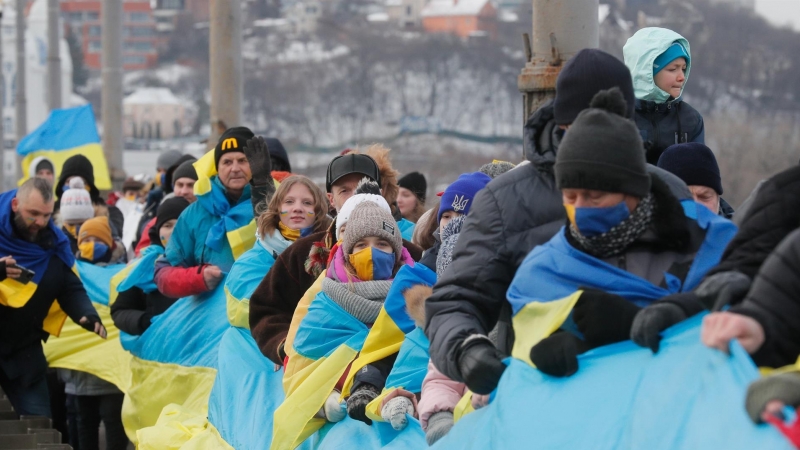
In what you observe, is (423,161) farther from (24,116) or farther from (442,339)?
(442,339)

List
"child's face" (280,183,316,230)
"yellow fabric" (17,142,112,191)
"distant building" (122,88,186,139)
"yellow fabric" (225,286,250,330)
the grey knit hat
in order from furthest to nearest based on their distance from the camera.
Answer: "distant building" (122,88,186,139) → "yellow fabric" (17,142,112,191) → "yellow fabric" (225,286,250,330) → "child's face" (280,183,316,230) → the grey knit hat

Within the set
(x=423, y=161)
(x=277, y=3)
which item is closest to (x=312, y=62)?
(x=277, y=3)

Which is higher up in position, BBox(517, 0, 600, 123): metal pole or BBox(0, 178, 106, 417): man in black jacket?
BBox(517, 0, 600, 123): metal pole

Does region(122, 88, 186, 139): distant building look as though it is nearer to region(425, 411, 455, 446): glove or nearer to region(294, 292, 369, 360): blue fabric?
region(294, 292, 369, 360): blue fabric

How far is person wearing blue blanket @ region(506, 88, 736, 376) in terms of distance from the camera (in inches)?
137

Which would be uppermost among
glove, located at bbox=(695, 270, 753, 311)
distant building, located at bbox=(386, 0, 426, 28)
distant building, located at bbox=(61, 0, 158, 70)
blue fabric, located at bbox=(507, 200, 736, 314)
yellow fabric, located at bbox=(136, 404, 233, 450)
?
glove, located at bbox=(695, 270, 753, 311)

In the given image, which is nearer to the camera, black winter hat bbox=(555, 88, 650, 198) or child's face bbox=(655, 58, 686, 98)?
black winter hat bbox=(555, 88, 650, 198)

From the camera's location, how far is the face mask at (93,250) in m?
11.1

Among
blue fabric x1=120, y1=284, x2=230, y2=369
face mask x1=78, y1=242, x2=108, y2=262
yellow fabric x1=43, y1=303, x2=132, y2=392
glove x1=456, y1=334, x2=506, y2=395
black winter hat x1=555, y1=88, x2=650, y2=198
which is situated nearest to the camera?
black winter hat x1=555, y1=88, x2=650, y2=198

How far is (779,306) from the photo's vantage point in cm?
299

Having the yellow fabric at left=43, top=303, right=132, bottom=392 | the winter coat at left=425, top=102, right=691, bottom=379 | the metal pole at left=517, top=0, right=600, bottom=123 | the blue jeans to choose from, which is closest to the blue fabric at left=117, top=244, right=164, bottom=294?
the yellow fabric at left=43, top=303, right=132, bottom=392

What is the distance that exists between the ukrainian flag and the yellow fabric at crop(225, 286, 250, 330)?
1024 centimetres

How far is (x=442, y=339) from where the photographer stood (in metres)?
3.90

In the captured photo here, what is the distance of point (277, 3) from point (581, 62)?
6019 inches
